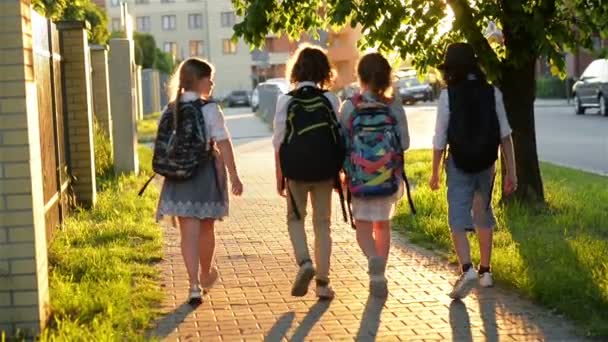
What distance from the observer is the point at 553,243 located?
8.46 meters

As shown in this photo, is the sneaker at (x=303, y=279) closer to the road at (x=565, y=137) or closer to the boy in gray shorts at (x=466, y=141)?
the boy in gray shorts at (x=466, y=141)

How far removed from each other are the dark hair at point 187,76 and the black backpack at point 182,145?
13 centimetres

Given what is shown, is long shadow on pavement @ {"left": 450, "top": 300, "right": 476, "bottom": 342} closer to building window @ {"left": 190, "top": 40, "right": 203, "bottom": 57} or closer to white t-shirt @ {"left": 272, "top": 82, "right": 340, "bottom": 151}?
white t-shirt @ {"left": 272, "top": 82, "right": 340, "bottom": 151}

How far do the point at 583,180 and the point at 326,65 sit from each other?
8067mm

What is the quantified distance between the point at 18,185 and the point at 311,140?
1.95 meters

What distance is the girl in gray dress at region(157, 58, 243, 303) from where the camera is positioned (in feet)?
23.0

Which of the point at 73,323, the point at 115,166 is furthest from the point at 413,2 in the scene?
the point at 115,166

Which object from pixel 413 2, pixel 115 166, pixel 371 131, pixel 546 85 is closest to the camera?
pixel 371 131

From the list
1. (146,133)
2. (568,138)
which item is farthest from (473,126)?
(146,133)

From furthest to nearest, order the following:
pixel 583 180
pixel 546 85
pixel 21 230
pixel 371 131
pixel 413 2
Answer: pixel 546 85, pixel 583 180, pixel 413 2, pixel 371 131, pixel 21 230

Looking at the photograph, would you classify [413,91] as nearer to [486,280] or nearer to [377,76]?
[486,280]

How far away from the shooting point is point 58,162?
9953 millimetres

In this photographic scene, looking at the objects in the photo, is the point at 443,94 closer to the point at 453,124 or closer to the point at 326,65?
the point at 453,124

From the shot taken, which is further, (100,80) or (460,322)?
(100,80)
